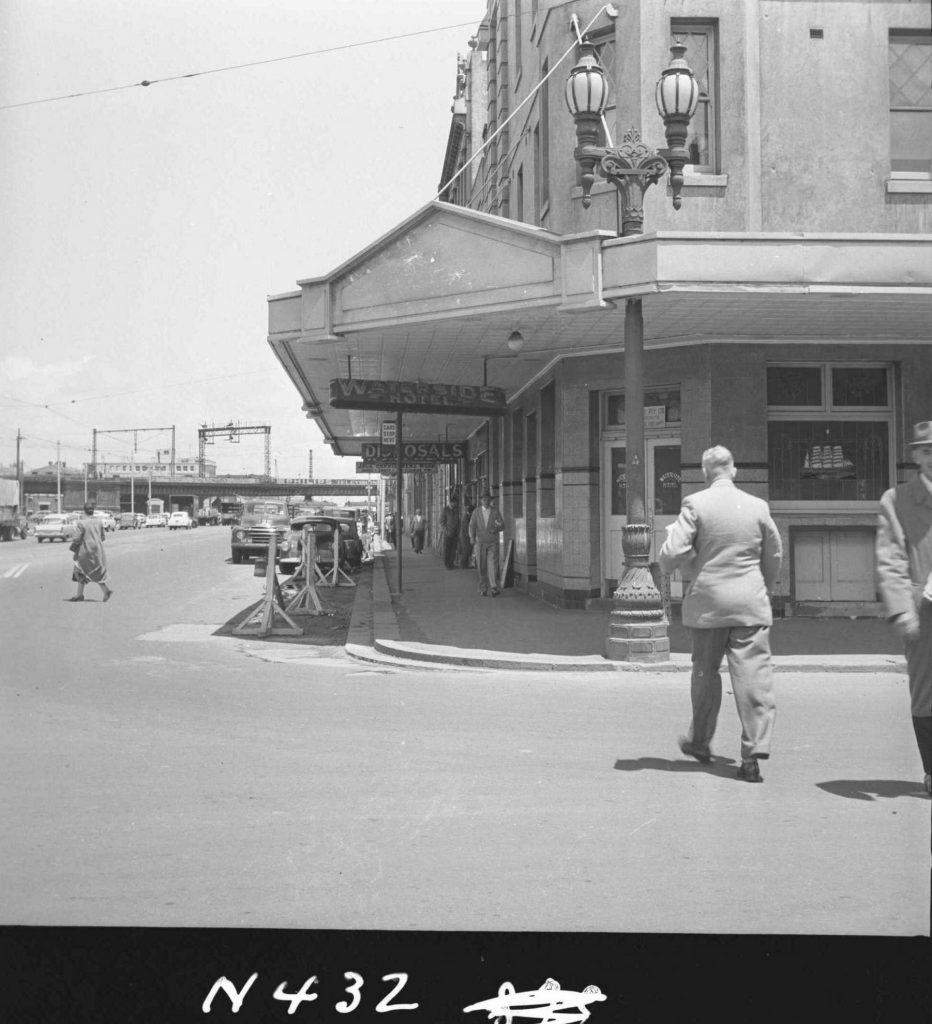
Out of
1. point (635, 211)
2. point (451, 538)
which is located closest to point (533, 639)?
point (635, 211)

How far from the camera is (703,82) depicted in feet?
48.2

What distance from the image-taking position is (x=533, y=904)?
434 centimetres

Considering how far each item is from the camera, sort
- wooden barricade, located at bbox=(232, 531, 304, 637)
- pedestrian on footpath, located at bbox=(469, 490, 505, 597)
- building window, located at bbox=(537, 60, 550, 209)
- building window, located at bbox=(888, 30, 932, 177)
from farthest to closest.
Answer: pedestrian on footpath, located at bbox=(469, 490, 505, 597), building window, located at bbox=(537, 60, 550, 209), wooden barricade, located at bbox=(232, 531, 304, 637), building window, located at bbox=(888, 30, 932, 177)

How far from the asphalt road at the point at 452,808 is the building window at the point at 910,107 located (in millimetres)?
7413

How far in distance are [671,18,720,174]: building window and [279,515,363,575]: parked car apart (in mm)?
14121

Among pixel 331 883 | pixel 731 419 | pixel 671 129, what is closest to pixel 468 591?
pixel 731 419

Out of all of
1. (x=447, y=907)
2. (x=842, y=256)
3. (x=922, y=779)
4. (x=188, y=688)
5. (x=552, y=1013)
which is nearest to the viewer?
(x=552, y=1013)

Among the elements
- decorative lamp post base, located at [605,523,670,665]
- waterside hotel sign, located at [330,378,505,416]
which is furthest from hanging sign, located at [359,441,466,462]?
decorative lamp post base, located at [605,523,670,665]

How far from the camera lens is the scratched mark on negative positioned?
293 cm

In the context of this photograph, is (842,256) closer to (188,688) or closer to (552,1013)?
(188,688)

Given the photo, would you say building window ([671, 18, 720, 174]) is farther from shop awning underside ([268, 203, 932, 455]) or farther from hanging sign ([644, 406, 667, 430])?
hanging sign ([644, 406, 667, 430])

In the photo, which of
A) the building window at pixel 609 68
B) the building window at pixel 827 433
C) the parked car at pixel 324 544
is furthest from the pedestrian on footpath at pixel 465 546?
the building window at pixel 609 68

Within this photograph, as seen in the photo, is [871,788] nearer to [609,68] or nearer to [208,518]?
[609,68]

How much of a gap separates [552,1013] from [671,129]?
10.6m
